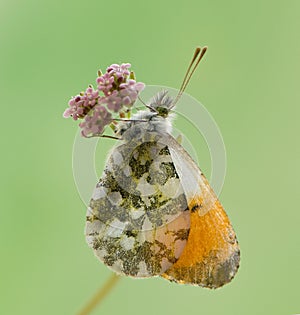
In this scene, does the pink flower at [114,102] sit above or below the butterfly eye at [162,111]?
below

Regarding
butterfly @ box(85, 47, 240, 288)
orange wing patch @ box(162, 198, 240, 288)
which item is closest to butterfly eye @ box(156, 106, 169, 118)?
butterfly @ box(85, 47, 240, 288)

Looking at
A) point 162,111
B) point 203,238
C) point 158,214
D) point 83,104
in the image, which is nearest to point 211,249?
point 203,238

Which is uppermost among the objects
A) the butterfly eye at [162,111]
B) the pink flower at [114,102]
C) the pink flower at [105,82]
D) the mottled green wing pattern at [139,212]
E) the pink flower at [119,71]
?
the butterfly eye at [162,111]

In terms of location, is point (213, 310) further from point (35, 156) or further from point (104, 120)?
point (104, 120)

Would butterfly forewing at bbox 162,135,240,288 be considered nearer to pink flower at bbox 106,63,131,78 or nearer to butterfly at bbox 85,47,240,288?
butterfly at bbox 85,47,240,288

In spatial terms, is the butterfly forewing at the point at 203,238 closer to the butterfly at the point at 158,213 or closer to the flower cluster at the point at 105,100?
the butterfly at the point at 158,213

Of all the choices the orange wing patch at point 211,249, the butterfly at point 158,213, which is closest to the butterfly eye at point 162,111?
the butterfly at point 158,213

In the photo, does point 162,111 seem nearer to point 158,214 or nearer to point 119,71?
point 119,71
